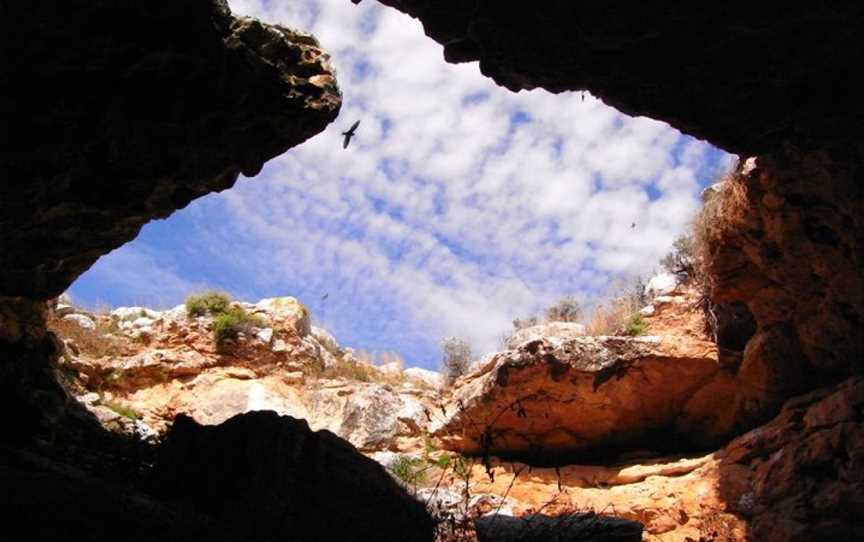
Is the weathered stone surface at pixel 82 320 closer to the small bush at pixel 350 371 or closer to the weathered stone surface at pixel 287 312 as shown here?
the weathered stone surface at pixel 287 312

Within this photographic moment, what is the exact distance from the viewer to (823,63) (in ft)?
18.4

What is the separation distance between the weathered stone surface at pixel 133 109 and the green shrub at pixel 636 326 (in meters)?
8.03

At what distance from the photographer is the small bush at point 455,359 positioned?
17.9 metres

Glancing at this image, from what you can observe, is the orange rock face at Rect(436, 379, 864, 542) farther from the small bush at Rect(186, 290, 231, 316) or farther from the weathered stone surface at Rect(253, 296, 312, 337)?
the small bush at Rect(186, 290, 231, 316)

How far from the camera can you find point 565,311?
19453 mm

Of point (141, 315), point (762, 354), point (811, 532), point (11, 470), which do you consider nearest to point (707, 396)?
point (762, 354)

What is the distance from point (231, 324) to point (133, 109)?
10.5m

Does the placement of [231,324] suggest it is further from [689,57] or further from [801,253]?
[689,57]

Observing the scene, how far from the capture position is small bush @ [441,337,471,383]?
58.7ft

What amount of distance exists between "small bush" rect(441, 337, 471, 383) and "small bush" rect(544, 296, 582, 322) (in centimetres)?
305

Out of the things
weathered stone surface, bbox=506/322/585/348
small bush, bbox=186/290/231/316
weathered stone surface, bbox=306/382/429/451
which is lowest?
weathered stone surface, bbox=306/382/429/451

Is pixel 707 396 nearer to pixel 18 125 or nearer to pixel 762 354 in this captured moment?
pixel 762 354

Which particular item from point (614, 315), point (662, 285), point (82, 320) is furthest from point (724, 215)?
point (82, 320)

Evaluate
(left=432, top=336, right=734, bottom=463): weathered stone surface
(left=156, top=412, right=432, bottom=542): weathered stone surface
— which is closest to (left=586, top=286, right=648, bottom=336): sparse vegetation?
(left=432, top=336, right=734, bottom=463): weathered stone surface
